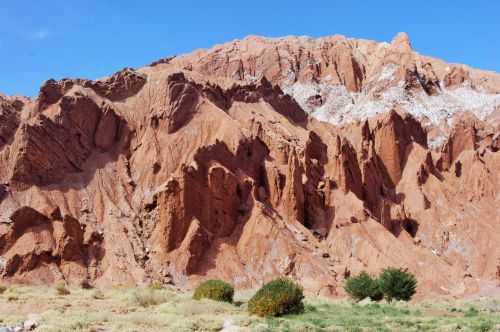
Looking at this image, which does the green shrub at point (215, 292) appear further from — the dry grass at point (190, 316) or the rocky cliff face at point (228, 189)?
the rocky cliff face at point (228, 189)

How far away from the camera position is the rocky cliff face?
52.8 metres

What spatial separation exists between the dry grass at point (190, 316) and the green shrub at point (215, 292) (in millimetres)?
1218

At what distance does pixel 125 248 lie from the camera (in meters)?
52.9

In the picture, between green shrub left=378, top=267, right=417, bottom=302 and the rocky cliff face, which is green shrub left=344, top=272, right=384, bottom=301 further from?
the rocky cliff face

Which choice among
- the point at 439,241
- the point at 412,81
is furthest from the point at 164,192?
the point at 412,81

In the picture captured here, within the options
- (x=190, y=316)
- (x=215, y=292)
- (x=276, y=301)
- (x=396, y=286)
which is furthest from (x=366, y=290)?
(x=190, y=316)

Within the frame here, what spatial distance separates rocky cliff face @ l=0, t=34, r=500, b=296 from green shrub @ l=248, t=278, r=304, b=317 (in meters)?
24.3

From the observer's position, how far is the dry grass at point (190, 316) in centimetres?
2175

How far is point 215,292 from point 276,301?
19.7 ft

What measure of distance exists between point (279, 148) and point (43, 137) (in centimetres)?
2357

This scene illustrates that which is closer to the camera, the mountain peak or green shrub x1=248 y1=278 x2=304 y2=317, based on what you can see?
green shrub x1=248 y1=278 x2=304 y2=317

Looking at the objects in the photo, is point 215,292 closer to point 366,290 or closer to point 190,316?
point 190,316

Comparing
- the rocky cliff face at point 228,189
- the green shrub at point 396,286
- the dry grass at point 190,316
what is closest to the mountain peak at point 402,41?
the rocky cliff face at point 228,189

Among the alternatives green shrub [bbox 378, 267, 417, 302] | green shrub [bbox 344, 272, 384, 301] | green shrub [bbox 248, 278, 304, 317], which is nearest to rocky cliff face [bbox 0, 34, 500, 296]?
green shrub [bbox 344, 272, 384, 301]
